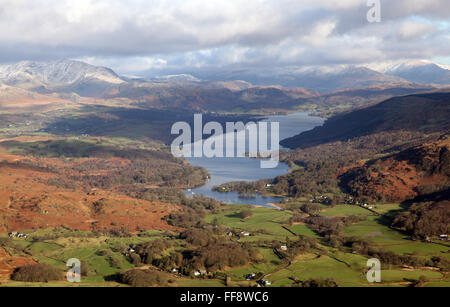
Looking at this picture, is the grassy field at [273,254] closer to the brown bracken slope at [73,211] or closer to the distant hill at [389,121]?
the brown bracken slope at [73,211]

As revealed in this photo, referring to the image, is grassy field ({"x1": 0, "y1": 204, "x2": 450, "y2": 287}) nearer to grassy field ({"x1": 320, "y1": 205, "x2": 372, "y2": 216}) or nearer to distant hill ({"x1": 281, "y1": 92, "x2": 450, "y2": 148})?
Result: grassy field ({"x1": 320, "y1": 205, "x2": 372, "y2": 216})

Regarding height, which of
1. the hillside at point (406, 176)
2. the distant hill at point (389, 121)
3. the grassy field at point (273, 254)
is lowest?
the grassy field at point (273, 254)

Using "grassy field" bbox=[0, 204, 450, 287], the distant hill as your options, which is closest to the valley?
"grassy field" bbox=[0, 204, 450, 287]

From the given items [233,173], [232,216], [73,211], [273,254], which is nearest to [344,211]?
[232,216]

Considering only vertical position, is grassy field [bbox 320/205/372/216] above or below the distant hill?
below

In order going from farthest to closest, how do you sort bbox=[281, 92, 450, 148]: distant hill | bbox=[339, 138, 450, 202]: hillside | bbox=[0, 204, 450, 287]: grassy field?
1. bbox=[281, 92, 450, 148]: distant hill
2. bbox=[339, 138, 450, 202]: hillside
3. bbox=[0, 204, 450, 287]: grassy field

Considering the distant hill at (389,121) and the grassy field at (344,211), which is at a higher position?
the distant hill at (389,121)

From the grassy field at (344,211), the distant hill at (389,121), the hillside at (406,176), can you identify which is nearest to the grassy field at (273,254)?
the grassy field at (344,211)

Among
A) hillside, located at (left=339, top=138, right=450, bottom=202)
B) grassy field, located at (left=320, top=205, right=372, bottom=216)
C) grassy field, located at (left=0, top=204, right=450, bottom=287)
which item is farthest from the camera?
hillside, located at (left=339, top=138, right=450, bottom=202)

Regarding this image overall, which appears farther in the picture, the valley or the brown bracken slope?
the brown bracken slope
